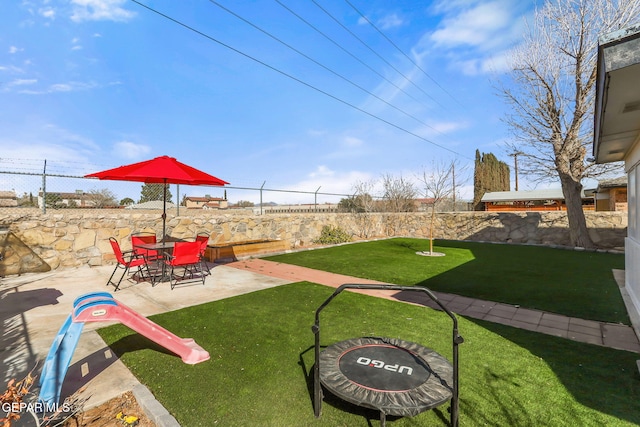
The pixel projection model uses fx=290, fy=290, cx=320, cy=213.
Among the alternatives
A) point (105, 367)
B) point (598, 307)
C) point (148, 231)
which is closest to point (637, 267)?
point (598, 307)

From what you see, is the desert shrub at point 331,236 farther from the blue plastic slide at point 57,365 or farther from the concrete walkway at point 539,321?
the blue plastic slide at point 57,365

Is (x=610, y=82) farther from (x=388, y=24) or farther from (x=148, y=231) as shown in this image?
(x=388, y=24)

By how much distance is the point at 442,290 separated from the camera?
619cm

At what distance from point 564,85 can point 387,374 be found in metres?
14.6

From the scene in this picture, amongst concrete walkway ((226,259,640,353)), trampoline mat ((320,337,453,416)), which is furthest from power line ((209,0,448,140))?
trampoline mat ((320,337,453,416))

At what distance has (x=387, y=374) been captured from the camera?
2461 mm

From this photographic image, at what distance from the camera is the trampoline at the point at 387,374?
2.06m

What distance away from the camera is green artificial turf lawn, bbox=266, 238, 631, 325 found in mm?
5336

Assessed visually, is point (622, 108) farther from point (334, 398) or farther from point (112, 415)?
point (112, 415)

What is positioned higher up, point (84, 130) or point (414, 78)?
point (414, 78)

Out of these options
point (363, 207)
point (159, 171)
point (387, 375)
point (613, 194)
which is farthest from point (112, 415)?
point (613, 194)

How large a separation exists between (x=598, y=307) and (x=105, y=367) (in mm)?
7299

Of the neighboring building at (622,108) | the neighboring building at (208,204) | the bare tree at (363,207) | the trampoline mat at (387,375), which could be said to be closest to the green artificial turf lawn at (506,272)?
the neighboring building at (622,108)

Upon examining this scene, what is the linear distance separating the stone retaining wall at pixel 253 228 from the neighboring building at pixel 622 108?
28.9ft
